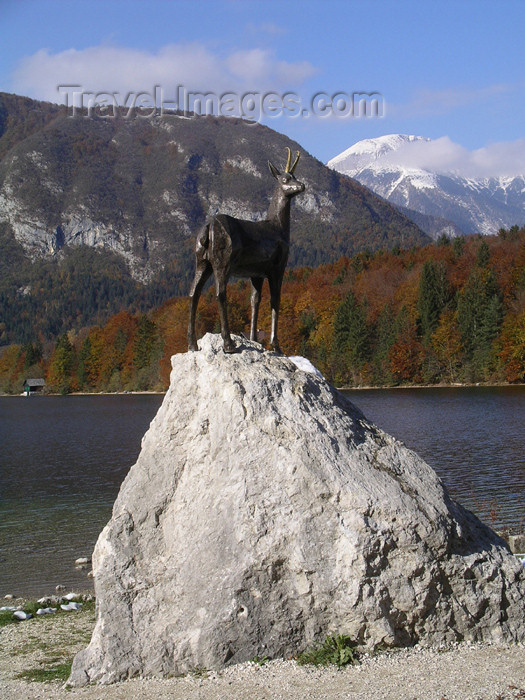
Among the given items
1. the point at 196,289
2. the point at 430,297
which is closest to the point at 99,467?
the point at 196,289

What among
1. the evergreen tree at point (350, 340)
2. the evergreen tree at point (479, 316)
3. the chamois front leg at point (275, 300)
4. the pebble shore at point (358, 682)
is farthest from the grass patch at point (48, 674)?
the evergreen tree at point (350, 340)

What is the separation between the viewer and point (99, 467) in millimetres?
30750

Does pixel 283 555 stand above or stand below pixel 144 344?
below

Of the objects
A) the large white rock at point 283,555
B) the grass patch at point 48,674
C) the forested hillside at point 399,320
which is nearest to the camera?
the large white rock at point 283,555

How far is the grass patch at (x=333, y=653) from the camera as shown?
7676mm

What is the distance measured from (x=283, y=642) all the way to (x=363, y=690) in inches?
43.2

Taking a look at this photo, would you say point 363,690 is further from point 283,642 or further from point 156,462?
point 156,462

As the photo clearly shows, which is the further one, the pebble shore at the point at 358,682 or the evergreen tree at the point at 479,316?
the evergreen tree at the point at 479,316

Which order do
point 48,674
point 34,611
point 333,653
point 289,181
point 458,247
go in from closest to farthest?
1. point 333,653
2. point 48,674
3. point 289,181
4. point 34,611
5. point 458,247

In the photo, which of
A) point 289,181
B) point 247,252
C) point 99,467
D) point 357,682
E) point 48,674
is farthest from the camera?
point 99,467

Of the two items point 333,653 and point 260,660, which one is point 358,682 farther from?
point 260,660

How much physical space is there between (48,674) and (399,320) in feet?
247

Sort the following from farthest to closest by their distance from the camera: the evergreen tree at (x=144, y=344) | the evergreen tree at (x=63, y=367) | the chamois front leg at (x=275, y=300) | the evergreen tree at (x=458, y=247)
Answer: the evergreen tree at (x=63, y=367), the evergreen tree at (x=144, y=344), the evergreen tree at (x=458, y=247), the chamois front leg at (x=275, y=300)

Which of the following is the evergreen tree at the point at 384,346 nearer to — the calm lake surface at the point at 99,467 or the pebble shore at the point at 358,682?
the calm lake surface at the point at 99,467
